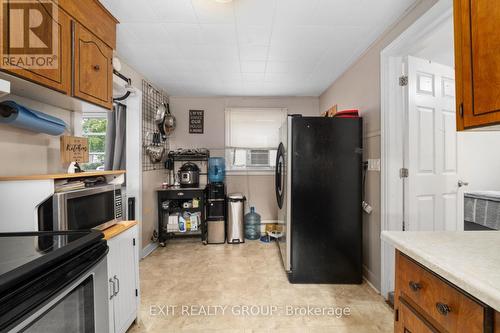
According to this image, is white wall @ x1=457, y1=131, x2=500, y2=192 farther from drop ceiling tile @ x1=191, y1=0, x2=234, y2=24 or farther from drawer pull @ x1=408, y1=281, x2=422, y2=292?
drop ceiling tile @ x1=191, y1=0, x2=234, y2=24

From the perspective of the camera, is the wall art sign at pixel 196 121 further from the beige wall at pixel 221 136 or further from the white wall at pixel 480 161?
the white wall at pixel 480 161

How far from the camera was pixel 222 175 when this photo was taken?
3711 millimetres

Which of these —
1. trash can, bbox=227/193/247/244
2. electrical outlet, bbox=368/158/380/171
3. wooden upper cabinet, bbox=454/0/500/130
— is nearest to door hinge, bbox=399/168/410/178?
electrical outlet, bbox=368/158/380/171

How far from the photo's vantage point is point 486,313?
2.04 ft

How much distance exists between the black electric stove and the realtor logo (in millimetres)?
728

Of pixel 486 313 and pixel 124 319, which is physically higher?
pixel 486 313

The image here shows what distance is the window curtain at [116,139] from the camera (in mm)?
2867

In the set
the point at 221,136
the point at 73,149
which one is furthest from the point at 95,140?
the point at 73,149

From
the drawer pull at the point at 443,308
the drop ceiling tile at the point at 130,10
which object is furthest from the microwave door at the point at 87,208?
the drawer pull at the point at 443,308

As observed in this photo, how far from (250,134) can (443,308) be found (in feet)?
11.1

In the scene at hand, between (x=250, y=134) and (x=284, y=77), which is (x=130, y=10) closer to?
(x=284, y=77)

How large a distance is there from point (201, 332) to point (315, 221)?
4.46 ft

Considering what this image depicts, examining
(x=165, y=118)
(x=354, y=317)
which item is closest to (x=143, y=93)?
(x=165, y=118)

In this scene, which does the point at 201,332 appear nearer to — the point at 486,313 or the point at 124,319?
the point at 124,319
